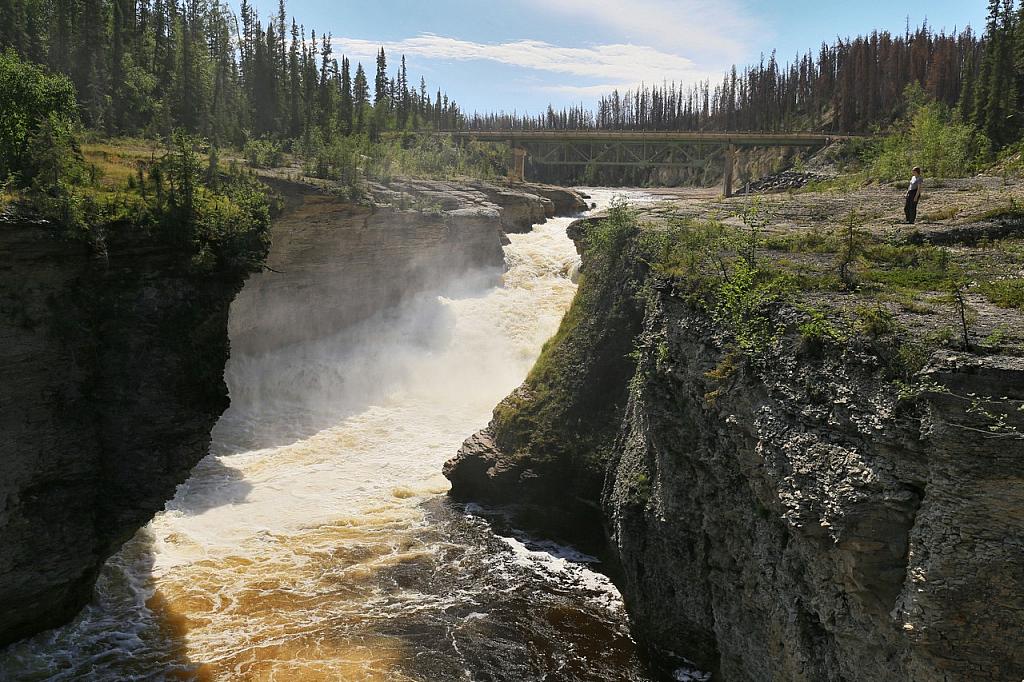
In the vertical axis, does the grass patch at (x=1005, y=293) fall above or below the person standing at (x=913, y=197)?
below

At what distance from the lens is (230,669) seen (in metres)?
12.6

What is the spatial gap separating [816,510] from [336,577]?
10429 mm

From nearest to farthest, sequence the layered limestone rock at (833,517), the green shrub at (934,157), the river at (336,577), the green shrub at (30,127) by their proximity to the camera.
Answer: the layered limestone rock at (833,517) → the river at (336,577) → the green shrub at (30,127) → the green shrub at (934,157)

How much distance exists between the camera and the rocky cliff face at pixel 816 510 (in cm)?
698

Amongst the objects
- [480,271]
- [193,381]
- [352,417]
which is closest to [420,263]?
[480,271]

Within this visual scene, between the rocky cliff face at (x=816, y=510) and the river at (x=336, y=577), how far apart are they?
7.14 ft

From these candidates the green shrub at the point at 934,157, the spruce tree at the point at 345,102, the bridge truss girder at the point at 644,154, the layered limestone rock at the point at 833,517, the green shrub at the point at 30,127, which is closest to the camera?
the layered limestone rock at the point at 833,517

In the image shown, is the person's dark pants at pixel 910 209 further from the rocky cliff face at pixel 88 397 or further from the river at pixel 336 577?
the rocky cliff face at pixel 88 397

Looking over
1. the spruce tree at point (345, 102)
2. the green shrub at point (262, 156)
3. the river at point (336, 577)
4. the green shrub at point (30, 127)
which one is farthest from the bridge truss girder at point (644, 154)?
the green shrub at point (30, 127)

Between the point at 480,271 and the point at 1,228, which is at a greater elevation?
the point at 1,228

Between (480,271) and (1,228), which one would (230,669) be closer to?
(1,228)

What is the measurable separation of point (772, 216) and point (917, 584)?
12.5 metres

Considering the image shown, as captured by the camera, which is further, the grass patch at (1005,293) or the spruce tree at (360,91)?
the spruce tree at (360,91)

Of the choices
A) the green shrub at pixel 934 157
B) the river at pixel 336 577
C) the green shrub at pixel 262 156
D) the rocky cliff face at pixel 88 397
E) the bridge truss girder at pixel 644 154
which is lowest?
the river at pixel 336 577
